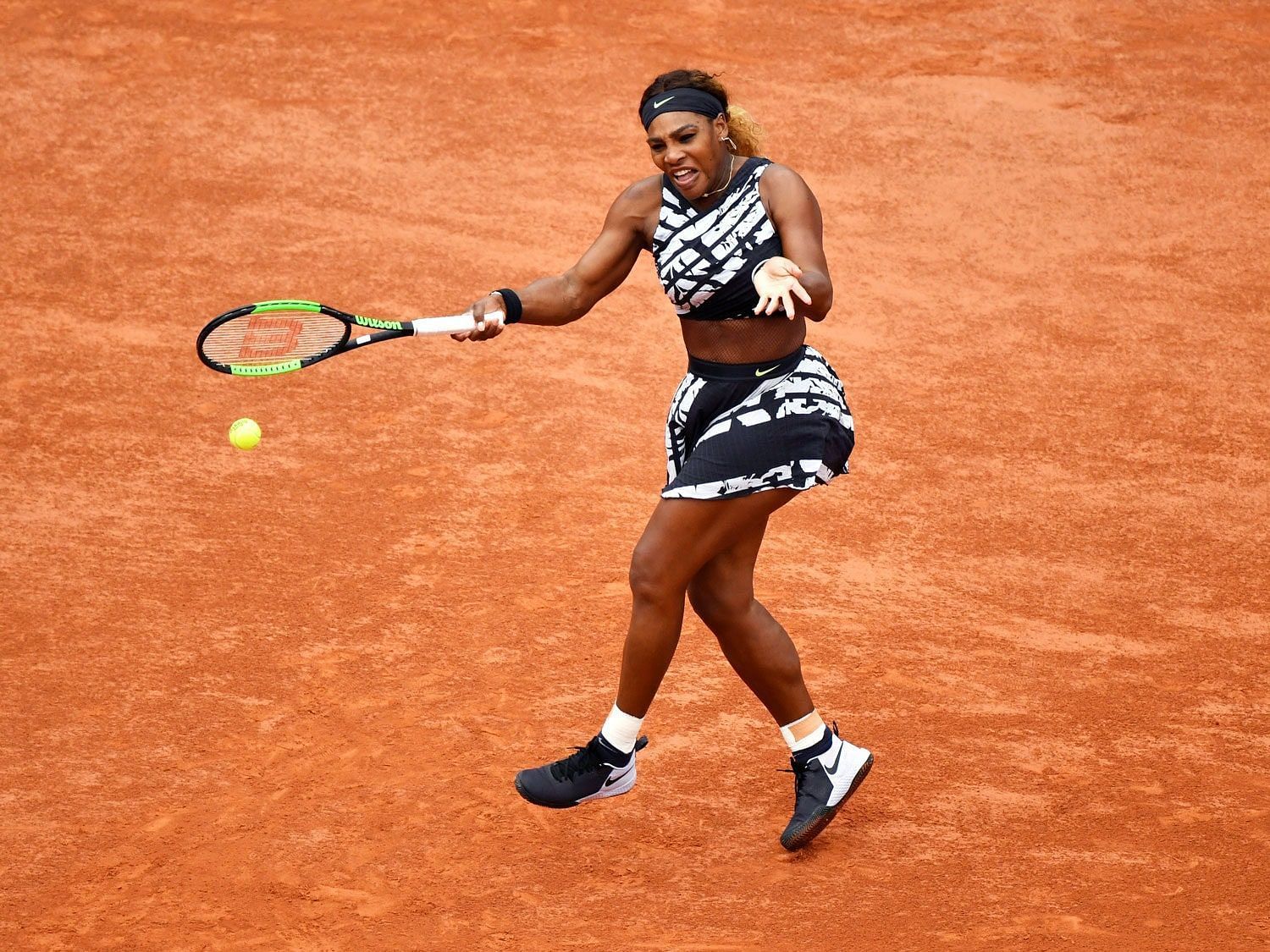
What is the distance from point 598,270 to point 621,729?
1417 mm

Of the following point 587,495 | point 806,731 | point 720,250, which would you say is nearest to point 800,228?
point 720,250

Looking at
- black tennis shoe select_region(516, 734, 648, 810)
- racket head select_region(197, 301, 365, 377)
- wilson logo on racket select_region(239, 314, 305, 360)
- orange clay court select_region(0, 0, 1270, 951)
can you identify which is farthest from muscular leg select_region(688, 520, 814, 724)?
wilson logo on racket select_region(239, 314, 305, 360)

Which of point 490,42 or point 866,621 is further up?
point 490,42

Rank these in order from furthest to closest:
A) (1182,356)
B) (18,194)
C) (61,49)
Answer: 1. (61,49)
2. (18,194)
3. (1182,356)

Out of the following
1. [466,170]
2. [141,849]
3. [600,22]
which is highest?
[600,22]

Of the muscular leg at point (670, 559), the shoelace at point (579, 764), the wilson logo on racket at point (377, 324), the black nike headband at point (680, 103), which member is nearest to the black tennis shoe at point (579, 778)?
the shoelace at point (579, 764)

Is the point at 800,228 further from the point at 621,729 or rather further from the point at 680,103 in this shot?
the point at 621,729

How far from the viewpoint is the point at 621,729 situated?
15.1ft

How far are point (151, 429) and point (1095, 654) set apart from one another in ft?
15.2

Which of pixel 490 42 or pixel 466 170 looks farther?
pixel 490 42

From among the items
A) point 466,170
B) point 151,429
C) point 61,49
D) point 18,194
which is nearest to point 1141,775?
point 151,429

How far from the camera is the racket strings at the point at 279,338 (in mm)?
5070

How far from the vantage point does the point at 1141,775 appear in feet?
16.8

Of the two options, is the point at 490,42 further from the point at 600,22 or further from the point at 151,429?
the point at 151,429
